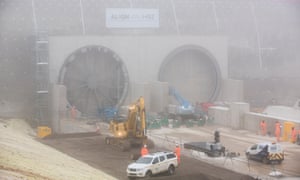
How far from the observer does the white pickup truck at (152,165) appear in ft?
65.2

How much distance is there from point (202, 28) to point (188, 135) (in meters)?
13.5

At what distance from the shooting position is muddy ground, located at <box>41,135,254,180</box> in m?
20.2

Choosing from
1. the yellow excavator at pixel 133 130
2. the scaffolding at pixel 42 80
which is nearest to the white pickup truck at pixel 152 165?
the yellow excavator at pixel 133 130

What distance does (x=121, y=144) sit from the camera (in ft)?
86.7

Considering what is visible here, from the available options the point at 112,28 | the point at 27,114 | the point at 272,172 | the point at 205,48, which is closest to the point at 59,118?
the point at 27,114

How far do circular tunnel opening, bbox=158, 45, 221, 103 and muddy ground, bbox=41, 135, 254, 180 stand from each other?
456 inches

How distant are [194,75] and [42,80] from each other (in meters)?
10.6

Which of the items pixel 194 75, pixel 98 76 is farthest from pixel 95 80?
pixel 194 75

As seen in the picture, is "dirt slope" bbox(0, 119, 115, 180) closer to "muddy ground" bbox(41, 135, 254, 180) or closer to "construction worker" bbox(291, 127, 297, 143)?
"muddy ground" bbox(41, 135, 254, 180)

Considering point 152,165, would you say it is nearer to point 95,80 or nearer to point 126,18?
point 95,80

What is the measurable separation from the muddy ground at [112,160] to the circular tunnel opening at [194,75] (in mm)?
11576

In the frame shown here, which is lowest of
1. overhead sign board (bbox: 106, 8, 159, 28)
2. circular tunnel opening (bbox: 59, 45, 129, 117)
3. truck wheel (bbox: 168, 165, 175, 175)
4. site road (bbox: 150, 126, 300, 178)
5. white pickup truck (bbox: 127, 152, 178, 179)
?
site road (bbox: 150, 126, 300, 178)

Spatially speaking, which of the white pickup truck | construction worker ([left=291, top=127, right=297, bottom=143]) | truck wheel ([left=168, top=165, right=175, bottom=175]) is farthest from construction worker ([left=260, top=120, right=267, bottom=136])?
truck wheel ([left=168, top=165, right=175, bottom=175])

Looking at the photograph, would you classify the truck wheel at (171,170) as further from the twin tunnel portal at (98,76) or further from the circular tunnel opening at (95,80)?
the twin tunnel portal at (98,76)
